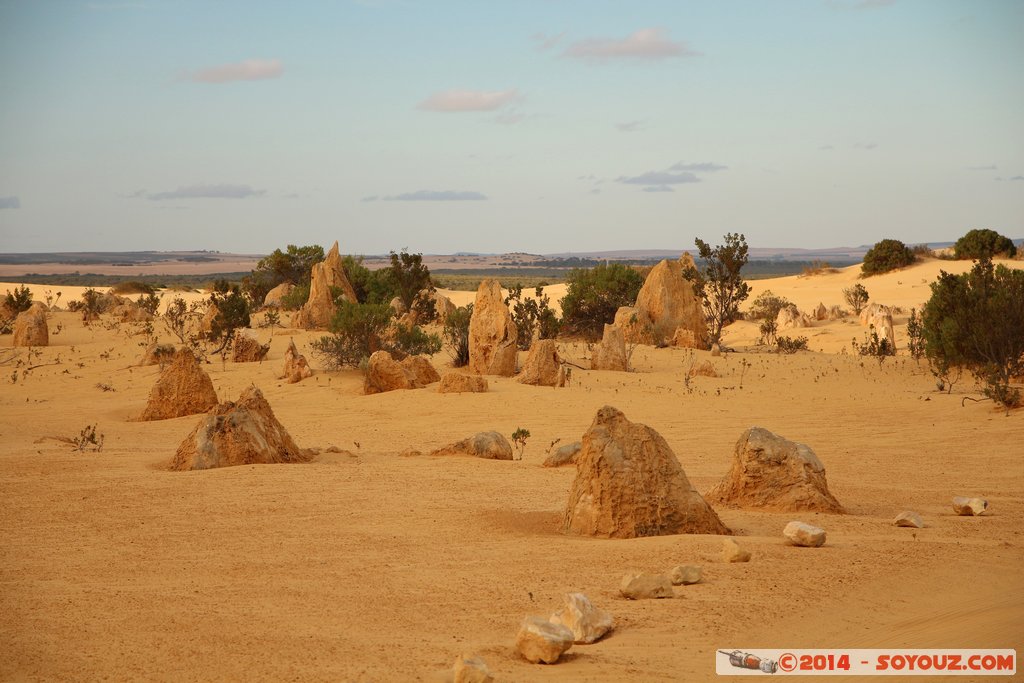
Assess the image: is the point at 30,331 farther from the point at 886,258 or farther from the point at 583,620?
the point at 886,258

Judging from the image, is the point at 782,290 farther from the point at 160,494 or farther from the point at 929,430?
the point at 160,494

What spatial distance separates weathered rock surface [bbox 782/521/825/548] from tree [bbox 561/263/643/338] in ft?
72.4

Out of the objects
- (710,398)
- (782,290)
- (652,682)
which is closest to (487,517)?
(652,682)

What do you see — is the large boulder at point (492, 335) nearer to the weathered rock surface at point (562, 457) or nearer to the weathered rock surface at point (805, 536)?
the weathered rock surface at point (562, 457)

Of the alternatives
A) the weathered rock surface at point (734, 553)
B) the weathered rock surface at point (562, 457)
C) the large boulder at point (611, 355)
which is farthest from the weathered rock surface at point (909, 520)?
the large boulder at point (611, 355)

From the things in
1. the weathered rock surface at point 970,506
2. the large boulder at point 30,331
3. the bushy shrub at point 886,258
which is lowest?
the weathered rock surface at point 970,506

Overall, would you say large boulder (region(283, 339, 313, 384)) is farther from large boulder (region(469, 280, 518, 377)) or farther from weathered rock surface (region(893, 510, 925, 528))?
weathered rock surface (region(893, 510, 925, 528))

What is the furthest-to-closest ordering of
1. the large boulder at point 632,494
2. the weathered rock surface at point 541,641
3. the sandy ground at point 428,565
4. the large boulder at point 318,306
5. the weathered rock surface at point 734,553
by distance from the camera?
the large boulder at point 318,306, the large boulder at point 632,494, the weathered rock surface at point 734,553, the sandy ground at point 428,565, the weathered rock surface at point 541,641

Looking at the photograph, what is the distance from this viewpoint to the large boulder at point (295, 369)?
63.9 ft

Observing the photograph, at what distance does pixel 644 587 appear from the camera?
578cm

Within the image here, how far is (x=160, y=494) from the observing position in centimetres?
832

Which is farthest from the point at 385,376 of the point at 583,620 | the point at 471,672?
the point at 471,672

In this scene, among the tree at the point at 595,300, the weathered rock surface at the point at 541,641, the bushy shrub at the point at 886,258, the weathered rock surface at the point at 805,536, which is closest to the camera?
the weathered rock surface at the point at 541,641

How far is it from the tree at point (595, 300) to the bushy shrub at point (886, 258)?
68.7ft
